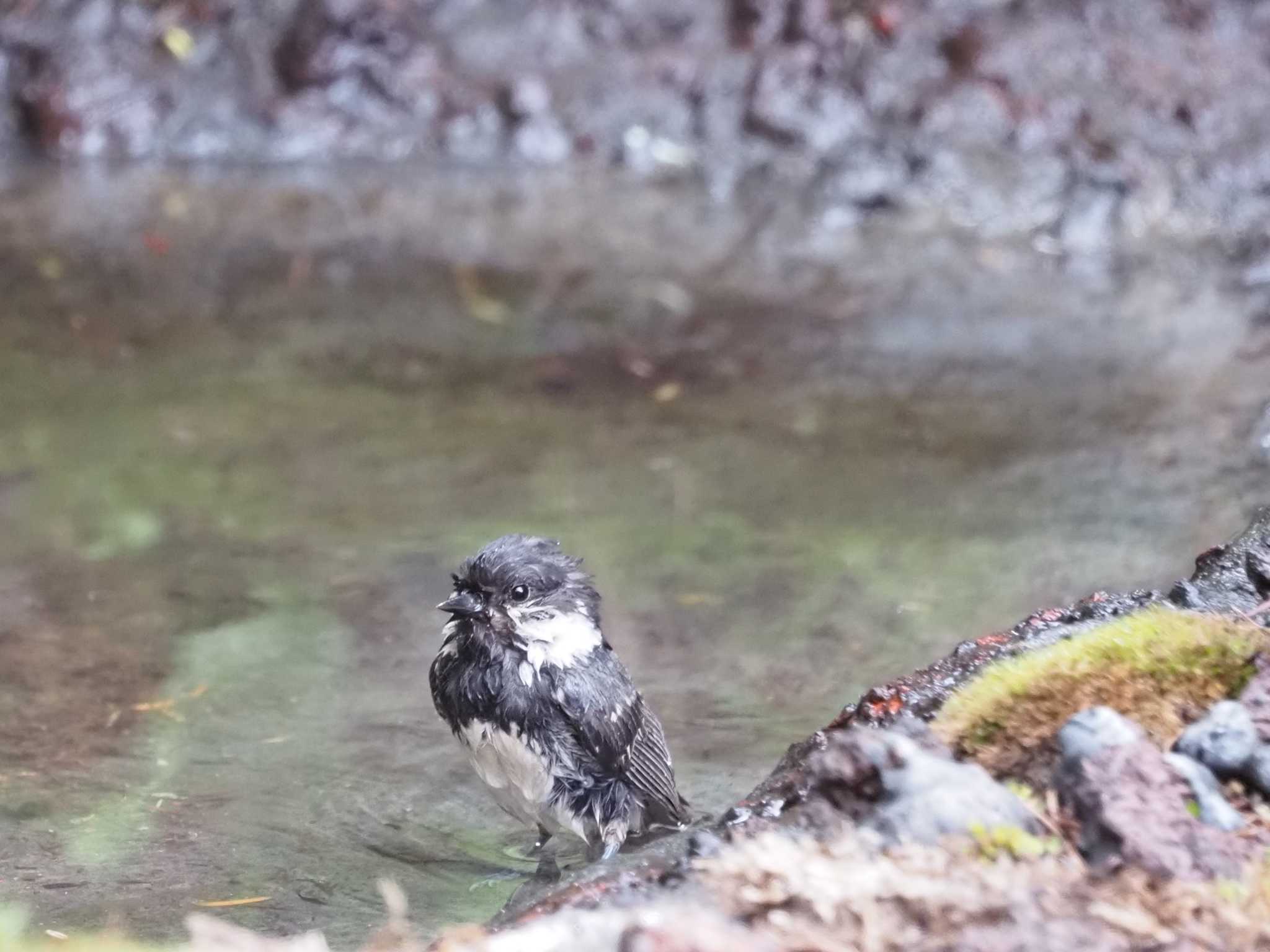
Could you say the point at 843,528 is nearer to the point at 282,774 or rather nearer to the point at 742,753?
the point at 742,753

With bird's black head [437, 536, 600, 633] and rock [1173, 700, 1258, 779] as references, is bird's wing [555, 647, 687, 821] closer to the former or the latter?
bird's black head [437, 536, 600, 633]

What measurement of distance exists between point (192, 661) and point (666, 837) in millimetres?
2127

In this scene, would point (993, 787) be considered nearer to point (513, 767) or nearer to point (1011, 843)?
point (1011, 843)

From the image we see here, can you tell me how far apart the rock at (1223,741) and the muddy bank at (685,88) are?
841 cm

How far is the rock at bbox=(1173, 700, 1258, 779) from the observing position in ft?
11.2

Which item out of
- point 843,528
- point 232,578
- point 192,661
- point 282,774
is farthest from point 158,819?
point 843,528

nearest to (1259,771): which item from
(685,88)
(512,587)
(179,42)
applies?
(512,587)

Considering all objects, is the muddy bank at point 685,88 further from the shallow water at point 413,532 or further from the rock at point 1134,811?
the rock at point 1134,811

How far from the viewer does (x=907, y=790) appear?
3121mm

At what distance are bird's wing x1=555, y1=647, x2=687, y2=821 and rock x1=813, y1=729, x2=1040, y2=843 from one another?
158 centimetres

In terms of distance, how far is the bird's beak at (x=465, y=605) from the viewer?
4.80 m

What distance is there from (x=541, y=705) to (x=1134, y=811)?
7.12 ft

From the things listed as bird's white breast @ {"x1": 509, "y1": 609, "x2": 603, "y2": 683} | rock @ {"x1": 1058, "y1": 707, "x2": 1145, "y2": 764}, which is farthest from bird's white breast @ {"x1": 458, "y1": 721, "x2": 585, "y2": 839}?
rock @ {"x1": 1058, "y1": 707, "x2": 1145, "y2": 764}

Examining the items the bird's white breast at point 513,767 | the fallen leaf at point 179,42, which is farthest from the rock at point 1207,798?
the fallen leaf at point 179,42
